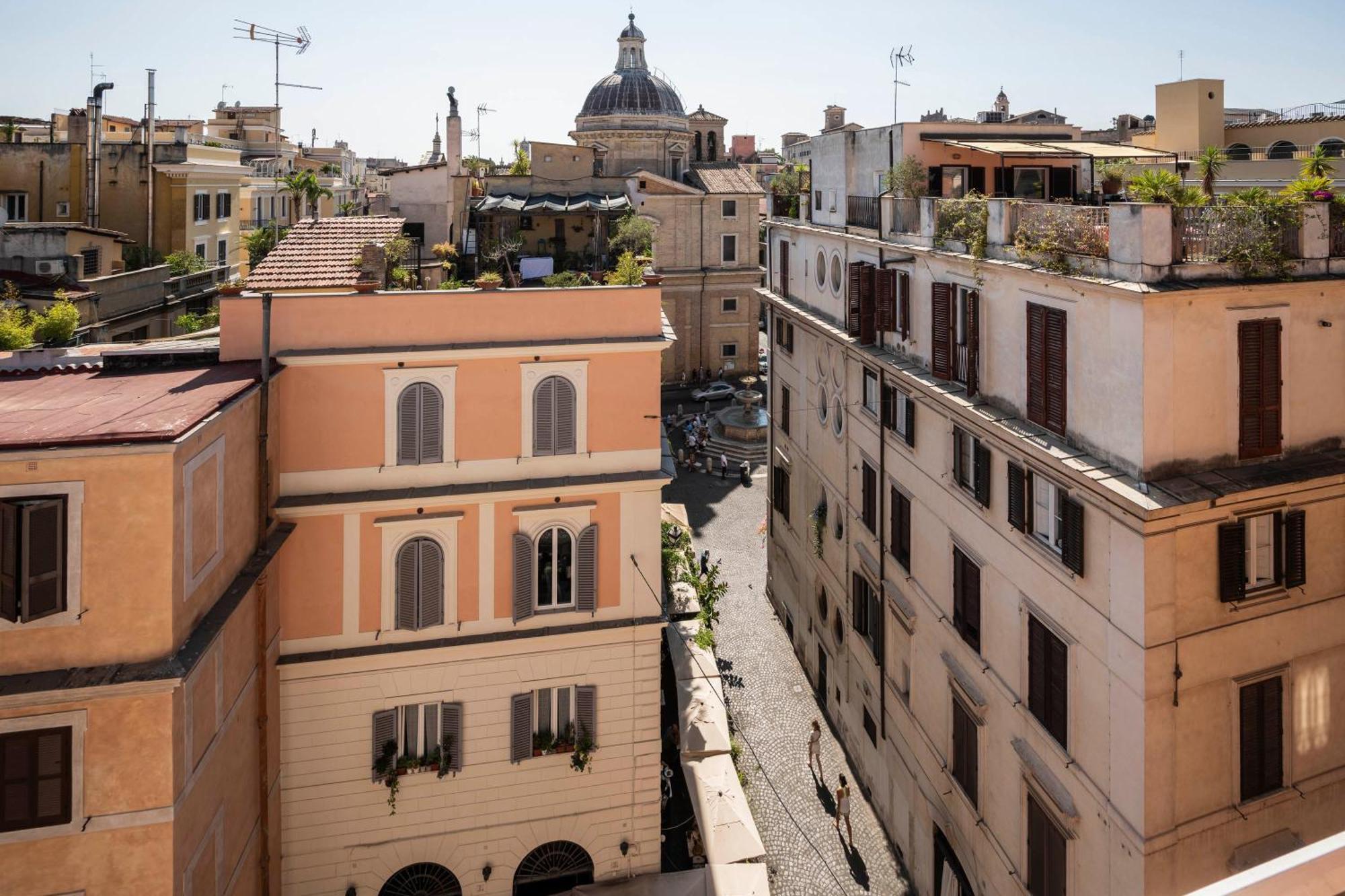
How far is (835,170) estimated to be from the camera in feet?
76.9

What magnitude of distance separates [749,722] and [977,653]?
9.38 m

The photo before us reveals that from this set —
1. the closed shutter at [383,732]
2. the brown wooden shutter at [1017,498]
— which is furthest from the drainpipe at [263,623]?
the brown wooden shutter at [1017,498]

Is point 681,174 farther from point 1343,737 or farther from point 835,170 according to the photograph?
point 1343,737

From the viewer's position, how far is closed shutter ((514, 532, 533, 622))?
14711 millimetres

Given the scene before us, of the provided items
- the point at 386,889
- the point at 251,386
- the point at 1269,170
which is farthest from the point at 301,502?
the point at 1269,170

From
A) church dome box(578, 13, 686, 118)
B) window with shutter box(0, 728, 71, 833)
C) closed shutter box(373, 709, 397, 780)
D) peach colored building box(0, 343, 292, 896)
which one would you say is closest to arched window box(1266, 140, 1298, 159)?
closed shutter box(373, 709, 397, 780)

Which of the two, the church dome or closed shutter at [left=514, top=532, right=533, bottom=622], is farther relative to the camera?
the church dome

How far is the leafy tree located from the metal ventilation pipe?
89.7 feet

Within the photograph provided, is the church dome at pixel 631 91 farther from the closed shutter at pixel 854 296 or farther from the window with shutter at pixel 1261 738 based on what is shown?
the window with shutter at pixel 1261 738

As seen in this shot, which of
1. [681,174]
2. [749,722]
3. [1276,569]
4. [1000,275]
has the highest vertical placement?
[681,174]

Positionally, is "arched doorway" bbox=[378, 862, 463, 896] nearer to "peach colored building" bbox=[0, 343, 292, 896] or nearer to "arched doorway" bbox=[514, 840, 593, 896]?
"arched doorway" bbox=[514, 840, 593, 896]

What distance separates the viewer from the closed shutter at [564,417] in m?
14.8

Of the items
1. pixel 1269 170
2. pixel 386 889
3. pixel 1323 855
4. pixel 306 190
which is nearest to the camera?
pixel 1323 855

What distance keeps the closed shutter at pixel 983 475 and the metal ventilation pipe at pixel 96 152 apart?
30.6m
